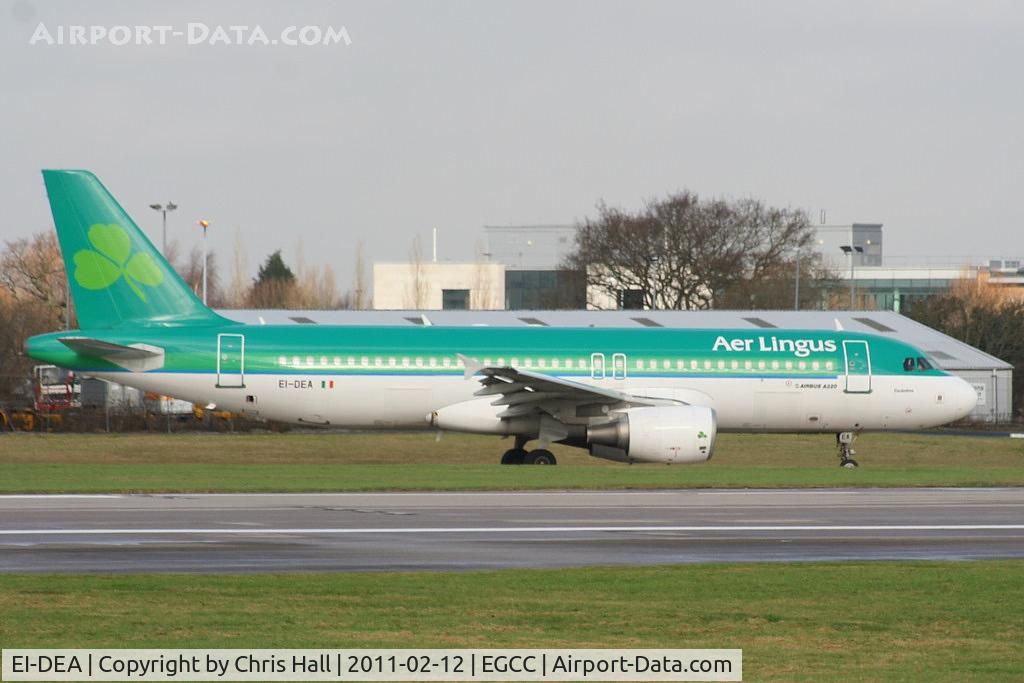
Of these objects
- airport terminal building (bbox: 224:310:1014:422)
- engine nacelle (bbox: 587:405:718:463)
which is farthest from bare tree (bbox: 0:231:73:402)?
engine nacelle (bbox: 587:405:718:463)

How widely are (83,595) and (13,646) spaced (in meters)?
2.56

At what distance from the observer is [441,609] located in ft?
45.4

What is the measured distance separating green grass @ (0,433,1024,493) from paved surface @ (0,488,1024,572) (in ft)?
8.38

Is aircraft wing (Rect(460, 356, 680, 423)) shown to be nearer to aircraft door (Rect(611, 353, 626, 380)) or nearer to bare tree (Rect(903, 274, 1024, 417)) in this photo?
aircraft door (Rect(611, 353, 626, 380))

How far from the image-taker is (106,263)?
3762cm

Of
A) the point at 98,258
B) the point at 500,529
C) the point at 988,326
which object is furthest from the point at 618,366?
the point at 988,326

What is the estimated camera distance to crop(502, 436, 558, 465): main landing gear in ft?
120

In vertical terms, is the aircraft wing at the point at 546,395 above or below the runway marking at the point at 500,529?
above

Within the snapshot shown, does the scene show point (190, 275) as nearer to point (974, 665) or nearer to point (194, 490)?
point (194, 490)

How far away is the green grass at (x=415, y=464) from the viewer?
2916 cm

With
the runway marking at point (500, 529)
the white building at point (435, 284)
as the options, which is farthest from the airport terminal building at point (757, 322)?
the white building at point (435, 284)

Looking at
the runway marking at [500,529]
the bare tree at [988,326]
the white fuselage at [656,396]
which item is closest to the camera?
the runway marking at [500,529]

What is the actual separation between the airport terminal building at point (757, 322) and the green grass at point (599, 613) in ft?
159

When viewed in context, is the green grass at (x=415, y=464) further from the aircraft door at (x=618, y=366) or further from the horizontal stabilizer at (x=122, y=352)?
the horizontal stabilizer at (x=122, y=352)
